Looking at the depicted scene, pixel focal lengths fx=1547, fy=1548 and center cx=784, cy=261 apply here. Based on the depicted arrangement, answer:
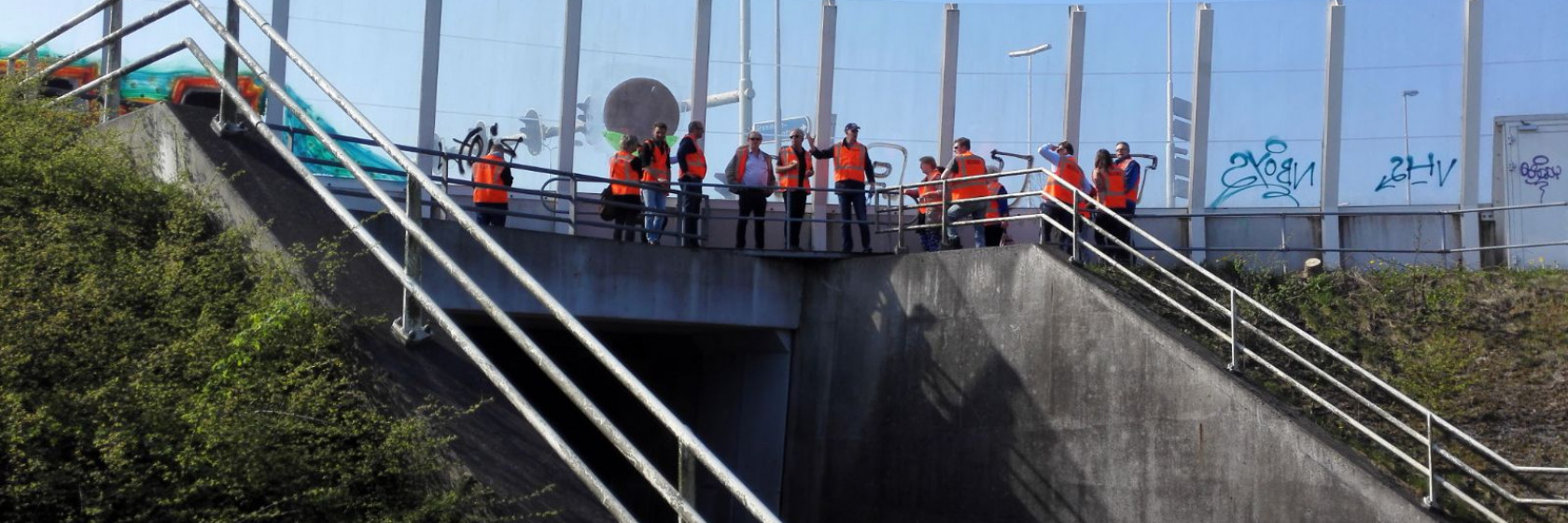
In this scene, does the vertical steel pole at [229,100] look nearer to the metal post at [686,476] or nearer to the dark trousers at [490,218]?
the metal post at [686,476]

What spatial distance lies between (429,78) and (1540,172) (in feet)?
37.8

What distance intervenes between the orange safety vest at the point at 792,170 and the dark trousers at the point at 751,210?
0.36 meters

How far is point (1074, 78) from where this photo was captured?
17.7 m

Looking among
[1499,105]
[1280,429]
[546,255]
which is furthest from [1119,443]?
[1499,105]

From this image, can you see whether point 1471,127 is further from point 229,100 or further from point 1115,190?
point 229,100

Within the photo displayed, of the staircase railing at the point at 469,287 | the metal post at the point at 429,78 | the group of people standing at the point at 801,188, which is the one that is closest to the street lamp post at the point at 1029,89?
the group of people standing at the point at 801,188

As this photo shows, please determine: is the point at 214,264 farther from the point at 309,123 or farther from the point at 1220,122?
the point at 1220,122

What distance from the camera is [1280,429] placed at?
10250 millimetres

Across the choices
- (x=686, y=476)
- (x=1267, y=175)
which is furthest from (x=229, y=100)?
(x=1267, y=175)

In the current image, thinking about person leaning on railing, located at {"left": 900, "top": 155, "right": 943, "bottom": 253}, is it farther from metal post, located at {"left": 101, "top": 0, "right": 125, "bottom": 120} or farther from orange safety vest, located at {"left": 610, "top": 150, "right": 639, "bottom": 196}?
metal post, located at {"left": 101, "top": 0, "right": 125, "bottom": 120}

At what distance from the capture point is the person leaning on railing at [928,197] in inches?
572

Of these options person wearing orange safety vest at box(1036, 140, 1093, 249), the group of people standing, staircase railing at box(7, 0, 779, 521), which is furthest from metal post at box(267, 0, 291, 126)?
person wearing orange safety vest at box(1036, 140, 1093, 249)

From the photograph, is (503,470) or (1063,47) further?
(1063,47)

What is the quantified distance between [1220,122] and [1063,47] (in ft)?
6.54
